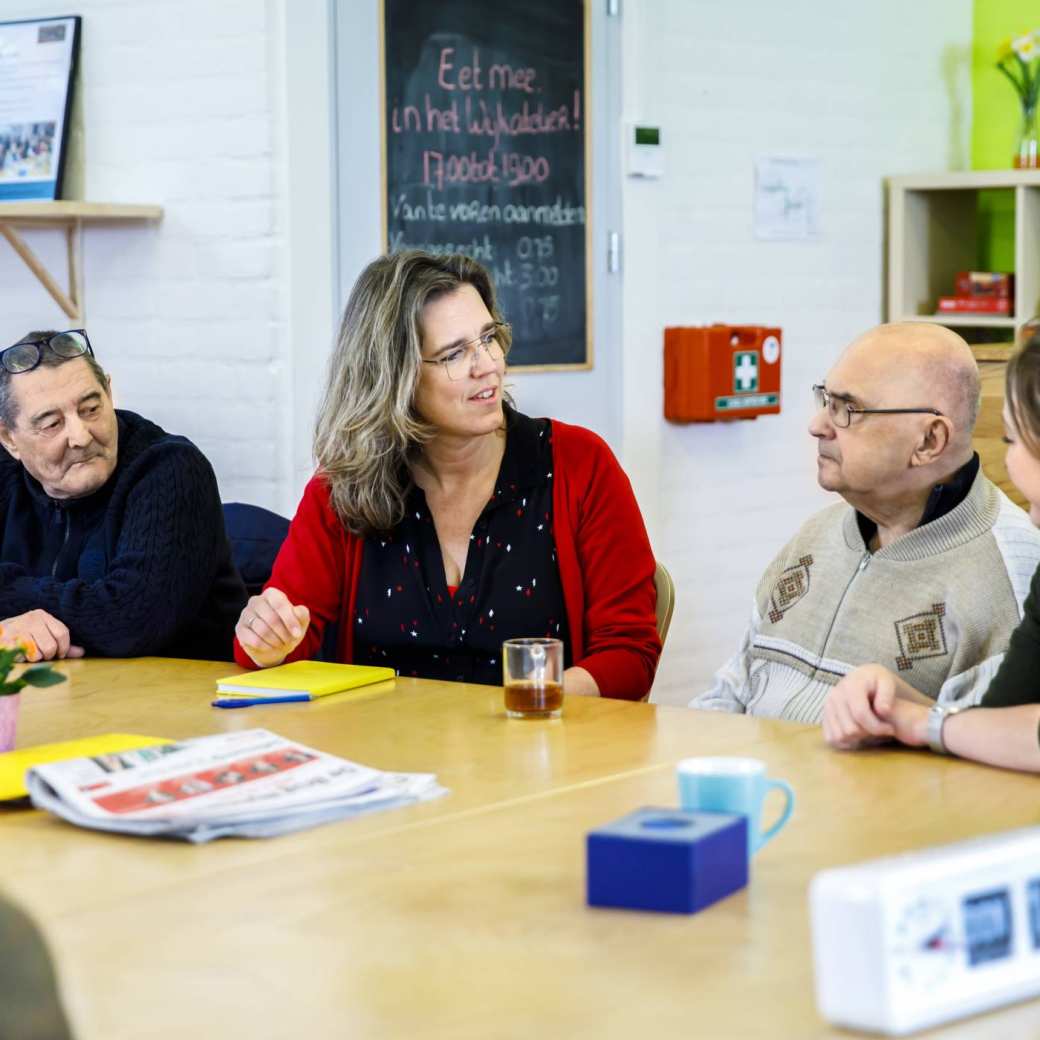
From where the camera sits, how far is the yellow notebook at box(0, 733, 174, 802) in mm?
1962

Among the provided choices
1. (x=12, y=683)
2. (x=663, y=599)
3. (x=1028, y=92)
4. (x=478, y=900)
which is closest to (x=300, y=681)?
(x=12, y=683)

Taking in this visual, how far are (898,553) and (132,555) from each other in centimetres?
129

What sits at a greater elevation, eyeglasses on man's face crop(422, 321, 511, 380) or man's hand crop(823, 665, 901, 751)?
eyeglasses on man's face crop(422, 321, 511, 380)

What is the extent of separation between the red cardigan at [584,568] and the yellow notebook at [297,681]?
0.28 metres

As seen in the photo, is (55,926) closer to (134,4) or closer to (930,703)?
(930,703)

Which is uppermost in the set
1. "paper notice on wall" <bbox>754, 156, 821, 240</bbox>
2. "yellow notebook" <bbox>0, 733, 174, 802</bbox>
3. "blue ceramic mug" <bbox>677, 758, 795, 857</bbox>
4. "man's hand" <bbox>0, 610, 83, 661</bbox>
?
"paper notice on wall" <bbox>754, 156, 821, 240</bbox>

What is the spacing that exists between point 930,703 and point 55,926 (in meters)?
1.11

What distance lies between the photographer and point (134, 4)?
12.7ft

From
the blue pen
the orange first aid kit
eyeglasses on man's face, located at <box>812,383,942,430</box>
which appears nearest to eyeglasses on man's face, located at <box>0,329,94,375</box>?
the blue pen

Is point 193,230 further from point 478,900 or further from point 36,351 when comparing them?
point 478,900

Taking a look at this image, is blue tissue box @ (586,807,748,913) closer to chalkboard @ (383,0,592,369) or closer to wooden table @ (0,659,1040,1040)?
wooden table @ (0,659,1040,1040)

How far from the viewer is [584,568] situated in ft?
9.48

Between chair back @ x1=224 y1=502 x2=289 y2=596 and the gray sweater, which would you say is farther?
chair back @ x1=224 y1=502 x2=289 y2=596

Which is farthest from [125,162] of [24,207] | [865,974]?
[865,974]
